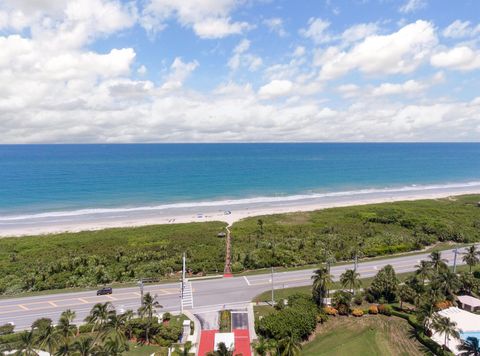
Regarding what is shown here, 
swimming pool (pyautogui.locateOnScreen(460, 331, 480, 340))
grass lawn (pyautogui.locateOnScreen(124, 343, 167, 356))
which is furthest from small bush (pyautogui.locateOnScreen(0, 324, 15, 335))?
swimming pool (pyautogui.locateOnScreen(460, 331, 480, 340))

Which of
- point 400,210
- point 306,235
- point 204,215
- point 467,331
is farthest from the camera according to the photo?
point 204,215

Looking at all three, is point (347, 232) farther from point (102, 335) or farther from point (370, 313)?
point (102, 335)

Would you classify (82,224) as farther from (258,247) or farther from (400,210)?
(400,210)

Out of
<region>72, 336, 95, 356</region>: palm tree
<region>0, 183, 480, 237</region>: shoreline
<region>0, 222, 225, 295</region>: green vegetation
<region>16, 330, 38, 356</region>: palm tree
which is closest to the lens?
<region>16, 330, 38, 356</region>: palm tree

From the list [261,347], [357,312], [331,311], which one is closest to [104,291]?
[261,347]

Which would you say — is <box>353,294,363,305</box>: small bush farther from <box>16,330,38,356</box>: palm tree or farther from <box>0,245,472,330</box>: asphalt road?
<box>16,330,38,356</box>: palm tree

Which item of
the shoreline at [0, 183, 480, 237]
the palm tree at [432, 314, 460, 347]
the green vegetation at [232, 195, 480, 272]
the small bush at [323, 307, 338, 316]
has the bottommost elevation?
the small bush at [323, 307, 338, 316]

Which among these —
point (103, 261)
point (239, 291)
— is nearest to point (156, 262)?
point (103, 261)
